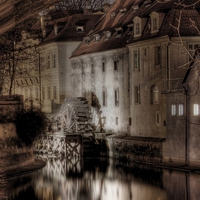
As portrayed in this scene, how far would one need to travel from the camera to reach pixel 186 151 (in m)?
27.0

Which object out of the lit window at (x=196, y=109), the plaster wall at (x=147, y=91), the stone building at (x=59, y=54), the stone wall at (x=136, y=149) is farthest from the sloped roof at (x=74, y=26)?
the lit window at (x=196, y=109)

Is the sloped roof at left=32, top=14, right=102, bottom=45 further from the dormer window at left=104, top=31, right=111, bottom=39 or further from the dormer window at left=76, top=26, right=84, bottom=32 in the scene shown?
the dormer window at left=104, top=31, right=111, bottom=39

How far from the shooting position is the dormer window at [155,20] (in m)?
30.0

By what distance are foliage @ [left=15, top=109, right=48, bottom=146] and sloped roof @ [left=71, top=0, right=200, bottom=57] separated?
7212 millimetres

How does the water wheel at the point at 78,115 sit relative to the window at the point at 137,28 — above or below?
below

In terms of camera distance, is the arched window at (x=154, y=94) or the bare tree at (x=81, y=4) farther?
the bare tree at (x=81, y=4)

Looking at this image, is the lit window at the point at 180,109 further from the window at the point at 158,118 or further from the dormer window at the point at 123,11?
the dormer window at the point at 123,11

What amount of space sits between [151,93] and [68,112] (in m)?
8.12

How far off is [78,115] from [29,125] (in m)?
7.91

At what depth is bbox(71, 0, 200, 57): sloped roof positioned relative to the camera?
2903 centimetres

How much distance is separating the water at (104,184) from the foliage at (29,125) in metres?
1.81

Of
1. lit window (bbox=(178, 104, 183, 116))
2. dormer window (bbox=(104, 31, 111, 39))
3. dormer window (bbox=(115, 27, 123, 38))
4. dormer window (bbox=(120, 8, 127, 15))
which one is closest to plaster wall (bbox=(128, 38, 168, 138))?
lit window (bbox=(178, 104, 183, 116))

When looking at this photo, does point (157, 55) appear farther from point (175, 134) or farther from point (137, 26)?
point (175, 134)

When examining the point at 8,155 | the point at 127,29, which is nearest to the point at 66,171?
the point at 8,155
